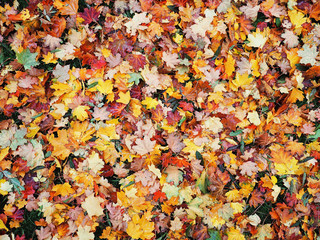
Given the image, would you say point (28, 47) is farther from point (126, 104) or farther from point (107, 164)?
point (107, 164)

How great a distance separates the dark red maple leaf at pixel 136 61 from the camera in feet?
5.92

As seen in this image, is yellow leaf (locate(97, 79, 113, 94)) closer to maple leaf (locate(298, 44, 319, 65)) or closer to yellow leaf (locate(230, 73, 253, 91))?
yellow leaf (locate(230, 73, 253, 91))

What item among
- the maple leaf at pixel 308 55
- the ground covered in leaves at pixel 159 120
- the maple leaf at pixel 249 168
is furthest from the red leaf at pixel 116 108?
the maple leaf at pixel 308 55

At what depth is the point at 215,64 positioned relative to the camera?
6.20 feet

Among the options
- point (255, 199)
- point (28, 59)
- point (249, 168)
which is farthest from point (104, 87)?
point (255, 199)

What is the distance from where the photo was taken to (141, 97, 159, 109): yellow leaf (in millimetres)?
1803

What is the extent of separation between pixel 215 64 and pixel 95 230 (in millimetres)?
1453

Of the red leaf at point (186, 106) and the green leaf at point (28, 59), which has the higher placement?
the green leaf at point (28, 59)

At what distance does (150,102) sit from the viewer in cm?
181

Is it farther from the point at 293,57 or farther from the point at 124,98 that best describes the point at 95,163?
the point at 293,57

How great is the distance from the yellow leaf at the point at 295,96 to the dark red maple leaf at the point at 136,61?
1128 millimetres

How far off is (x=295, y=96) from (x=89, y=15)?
5.37ft

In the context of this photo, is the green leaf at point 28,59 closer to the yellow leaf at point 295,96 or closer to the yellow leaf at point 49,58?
the yellow leaf at point 49,58

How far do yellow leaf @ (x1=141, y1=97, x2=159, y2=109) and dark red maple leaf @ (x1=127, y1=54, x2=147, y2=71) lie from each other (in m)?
0.23
